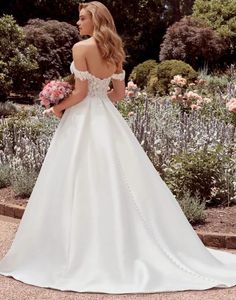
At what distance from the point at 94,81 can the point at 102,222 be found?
3.39ft

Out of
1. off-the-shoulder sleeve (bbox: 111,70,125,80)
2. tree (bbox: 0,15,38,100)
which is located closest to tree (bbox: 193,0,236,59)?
tree (bbox: 0,15,38,100)

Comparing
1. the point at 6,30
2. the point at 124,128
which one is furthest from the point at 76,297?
the point at 6,30

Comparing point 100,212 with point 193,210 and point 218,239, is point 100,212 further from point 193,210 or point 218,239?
point 193,210

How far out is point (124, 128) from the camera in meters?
5.42

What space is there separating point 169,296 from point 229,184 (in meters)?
2.54

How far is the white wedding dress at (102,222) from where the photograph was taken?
5035mm

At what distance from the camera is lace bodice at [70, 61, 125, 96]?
522 cm

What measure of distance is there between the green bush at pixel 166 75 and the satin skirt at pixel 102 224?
450 inches

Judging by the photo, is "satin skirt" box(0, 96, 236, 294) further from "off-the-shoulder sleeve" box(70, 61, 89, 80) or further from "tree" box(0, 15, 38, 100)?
"tree" box(0, 15, 38, 100)

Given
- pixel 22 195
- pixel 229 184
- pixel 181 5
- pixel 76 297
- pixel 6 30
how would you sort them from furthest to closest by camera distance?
pixel 181 5, pixel 6 30, pixel 22 195, pixel 229 184, pixel 76 297

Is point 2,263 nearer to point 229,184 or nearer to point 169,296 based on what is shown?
point 169,296

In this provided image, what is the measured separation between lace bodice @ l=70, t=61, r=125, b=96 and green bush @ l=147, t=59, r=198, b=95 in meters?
11.3

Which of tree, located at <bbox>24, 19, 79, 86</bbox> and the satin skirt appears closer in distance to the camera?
the satin skirt

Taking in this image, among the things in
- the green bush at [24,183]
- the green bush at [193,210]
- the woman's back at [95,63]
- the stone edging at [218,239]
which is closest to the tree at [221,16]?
the green bush at [24,183]
